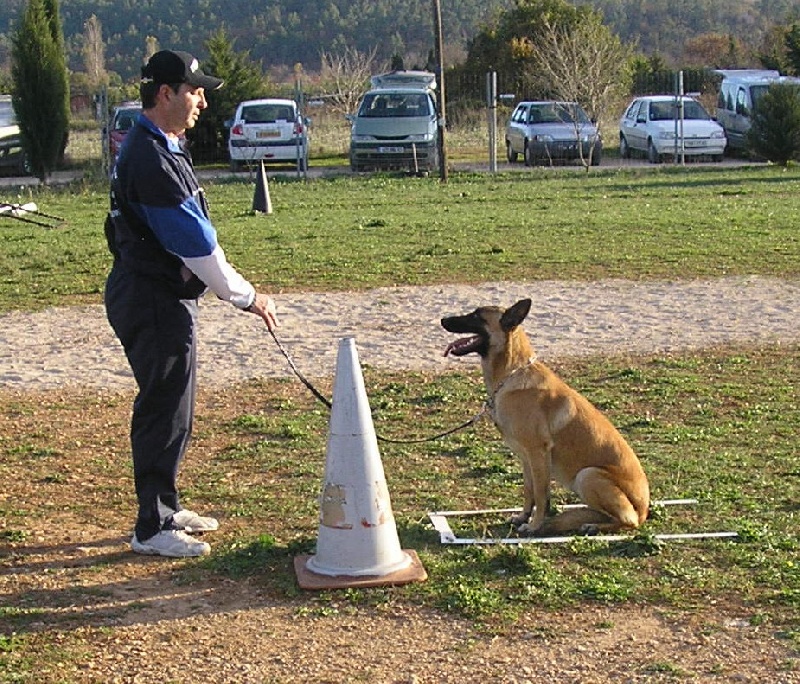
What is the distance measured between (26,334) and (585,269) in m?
6.02

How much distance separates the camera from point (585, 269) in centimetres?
1443

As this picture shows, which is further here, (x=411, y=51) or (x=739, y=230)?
(x=411, y=51)

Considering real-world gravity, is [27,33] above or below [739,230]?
above

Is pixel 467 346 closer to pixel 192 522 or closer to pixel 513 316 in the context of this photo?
pixel 513 316

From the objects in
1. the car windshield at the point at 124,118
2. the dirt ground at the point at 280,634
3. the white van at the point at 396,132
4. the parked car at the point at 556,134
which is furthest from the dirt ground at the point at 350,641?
the car windshield at the point at 124,118

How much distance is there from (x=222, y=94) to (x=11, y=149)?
25.8 ft

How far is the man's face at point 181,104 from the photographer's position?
5.68 metres

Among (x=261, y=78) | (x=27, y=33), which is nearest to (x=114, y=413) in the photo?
(x=27, y=33)

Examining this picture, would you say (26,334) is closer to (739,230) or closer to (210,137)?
(739,230)

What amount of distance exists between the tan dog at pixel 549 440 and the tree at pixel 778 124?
24311 mm

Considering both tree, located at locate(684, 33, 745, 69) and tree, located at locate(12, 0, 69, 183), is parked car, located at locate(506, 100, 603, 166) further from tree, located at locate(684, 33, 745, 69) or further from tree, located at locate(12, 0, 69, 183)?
tree, located at locate(684, 33, 745, 69)

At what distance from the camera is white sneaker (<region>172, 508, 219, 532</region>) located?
6.13m

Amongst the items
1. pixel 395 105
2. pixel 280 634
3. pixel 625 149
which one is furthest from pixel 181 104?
pixel 625 149

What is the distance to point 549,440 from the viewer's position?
243 inches
